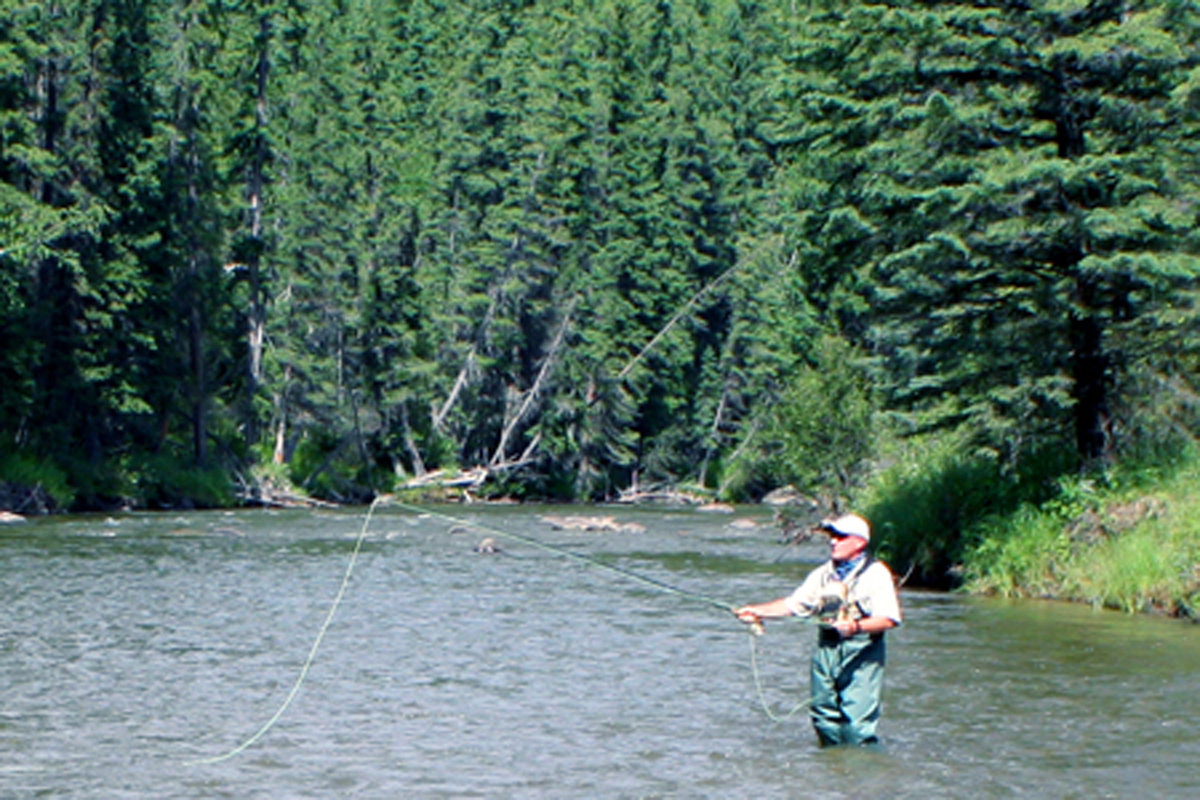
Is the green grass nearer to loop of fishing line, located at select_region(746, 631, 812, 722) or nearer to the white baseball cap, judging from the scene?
loop of fishing line, located at select_region(746, 631, 812, 722)

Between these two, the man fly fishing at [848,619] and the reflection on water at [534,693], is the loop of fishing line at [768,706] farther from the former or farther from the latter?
the man fly fishing at [848,619]

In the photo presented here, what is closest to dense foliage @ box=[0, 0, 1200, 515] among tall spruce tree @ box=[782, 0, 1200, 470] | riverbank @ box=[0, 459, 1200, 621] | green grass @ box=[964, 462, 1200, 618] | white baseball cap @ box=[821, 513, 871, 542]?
tall spruce tree @ box=[782, 0, 1200, 470]

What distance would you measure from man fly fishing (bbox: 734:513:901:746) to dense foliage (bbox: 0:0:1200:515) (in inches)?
391

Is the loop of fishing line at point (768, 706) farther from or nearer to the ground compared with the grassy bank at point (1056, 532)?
nearer to the ground

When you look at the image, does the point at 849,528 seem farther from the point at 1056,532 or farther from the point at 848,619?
the point at 1056,532

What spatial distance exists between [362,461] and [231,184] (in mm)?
10850

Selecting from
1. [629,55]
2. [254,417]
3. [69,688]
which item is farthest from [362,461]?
Result: [69,688]

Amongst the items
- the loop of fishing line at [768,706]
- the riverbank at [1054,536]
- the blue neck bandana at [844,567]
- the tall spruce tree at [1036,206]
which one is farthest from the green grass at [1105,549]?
the blue neck bandana at [844,567]

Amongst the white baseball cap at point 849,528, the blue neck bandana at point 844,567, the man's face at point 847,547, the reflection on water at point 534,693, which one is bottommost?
the reflection on water at point 534,693

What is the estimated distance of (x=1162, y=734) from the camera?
472 inches

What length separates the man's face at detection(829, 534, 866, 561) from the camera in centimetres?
1084

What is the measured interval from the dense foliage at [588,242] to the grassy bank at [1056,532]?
2.82 feet

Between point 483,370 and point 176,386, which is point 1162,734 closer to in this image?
point 176,386

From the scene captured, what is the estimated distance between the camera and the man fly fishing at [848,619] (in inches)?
421
